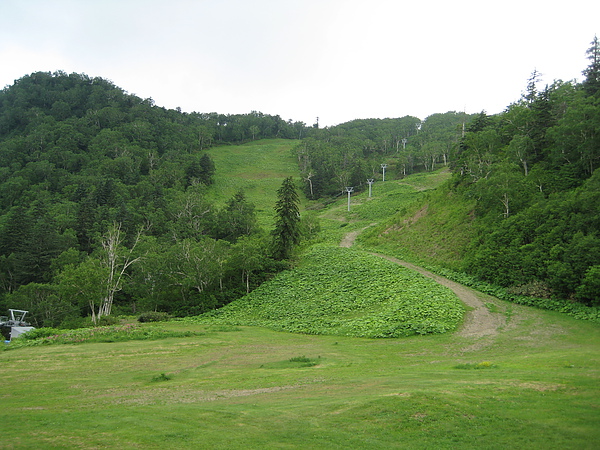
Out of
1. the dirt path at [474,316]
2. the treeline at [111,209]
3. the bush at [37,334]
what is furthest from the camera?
the treeline at [111,209]

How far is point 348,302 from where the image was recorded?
38.6 metres

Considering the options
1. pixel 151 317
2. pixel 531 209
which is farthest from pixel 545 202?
pixel 151 317

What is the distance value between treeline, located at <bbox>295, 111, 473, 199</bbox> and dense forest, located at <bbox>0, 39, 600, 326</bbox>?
802mm

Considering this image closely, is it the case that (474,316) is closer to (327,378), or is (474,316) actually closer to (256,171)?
(327,378)

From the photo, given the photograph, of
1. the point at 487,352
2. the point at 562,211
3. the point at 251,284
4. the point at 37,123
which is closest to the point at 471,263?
the point at 562,211

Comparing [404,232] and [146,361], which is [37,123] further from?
[146,361]

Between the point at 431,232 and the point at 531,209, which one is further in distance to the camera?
the point at 431,232

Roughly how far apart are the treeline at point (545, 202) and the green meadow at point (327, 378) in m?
3.27

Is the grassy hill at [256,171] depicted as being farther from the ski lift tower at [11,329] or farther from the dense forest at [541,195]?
the ski lift tower at [11,329]

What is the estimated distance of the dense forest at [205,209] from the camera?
3600 centimetres

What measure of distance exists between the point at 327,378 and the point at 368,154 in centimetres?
14589

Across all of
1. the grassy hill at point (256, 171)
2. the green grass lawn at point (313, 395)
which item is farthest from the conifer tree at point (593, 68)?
the grassy hill at point (256, 171)

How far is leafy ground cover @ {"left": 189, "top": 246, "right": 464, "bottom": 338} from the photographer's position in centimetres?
3019

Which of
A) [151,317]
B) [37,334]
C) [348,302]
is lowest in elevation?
[151,317]
